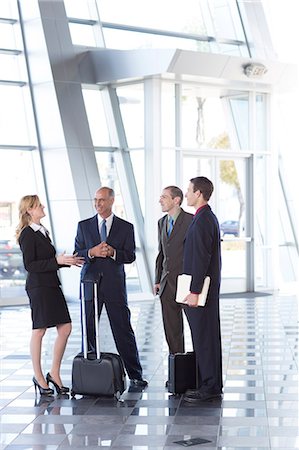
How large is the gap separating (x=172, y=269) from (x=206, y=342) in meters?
0.79

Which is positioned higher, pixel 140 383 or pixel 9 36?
pixel 9 36

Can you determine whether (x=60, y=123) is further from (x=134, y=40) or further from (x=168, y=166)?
(x=134, y=40)

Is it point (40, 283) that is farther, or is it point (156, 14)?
point (156, 14)

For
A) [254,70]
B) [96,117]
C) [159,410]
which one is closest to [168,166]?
[96,117]

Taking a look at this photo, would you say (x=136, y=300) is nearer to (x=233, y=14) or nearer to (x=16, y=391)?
(x=233, y=14)

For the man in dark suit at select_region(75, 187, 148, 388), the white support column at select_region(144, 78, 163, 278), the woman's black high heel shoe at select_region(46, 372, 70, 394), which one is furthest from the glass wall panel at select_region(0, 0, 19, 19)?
the woman's black high heel shoe at select_region(46, 372, 70, 394)

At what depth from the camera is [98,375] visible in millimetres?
7152

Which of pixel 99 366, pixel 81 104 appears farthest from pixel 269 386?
pixel 81 104

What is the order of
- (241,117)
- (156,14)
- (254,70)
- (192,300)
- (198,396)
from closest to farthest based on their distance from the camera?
1. (192,300)
2. (198,396)
3. (254,70)
4. (156,14)
5. (241,117)

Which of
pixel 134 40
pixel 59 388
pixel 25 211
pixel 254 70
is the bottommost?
pixel 59 388

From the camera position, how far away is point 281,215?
20.3 metres

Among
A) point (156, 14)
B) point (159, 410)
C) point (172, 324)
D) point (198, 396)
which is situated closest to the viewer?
point (159, 410)

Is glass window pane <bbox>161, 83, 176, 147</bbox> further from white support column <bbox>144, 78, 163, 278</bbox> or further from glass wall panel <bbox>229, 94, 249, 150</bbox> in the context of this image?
glass wall panel <bbox>229, 94, 249, 150</bbox>

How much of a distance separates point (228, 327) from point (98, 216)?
4.52 metres
